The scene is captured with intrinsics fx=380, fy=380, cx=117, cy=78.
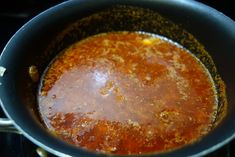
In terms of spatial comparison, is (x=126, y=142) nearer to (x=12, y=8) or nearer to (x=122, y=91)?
(x=122, y=91)

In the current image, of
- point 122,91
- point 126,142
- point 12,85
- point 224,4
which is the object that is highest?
point 224,4

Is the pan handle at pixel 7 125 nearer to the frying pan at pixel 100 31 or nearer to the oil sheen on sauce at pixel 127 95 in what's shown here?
the frying pan at pixel 100 31

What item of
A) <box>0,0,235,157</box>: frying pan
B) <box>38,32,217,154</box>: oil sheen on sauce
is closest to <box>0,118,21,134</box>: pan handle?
<box>0,0,235,157</box>: frying pan

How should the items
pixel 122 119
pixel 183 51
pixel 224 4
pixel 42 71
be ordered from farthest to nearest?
pixel 224 4
pixel 183 51
pixel 42 71
pixel 122 119

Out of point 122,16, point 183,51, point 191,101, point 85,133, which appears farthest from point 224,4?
point 85,133

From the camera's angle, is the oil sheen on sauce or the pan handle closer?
the pan handle

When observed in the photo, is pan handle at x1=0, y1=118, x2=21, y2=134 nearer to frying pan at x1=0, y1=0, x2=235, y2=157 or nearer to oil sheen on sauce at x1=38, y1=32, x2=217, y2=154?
frying pan at x1=0, y1=0, x2=235, y2=157

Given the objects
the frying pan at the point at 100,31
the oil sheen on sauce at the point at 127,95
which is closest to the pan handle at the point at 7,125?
the frying pan at the point at 100,31
